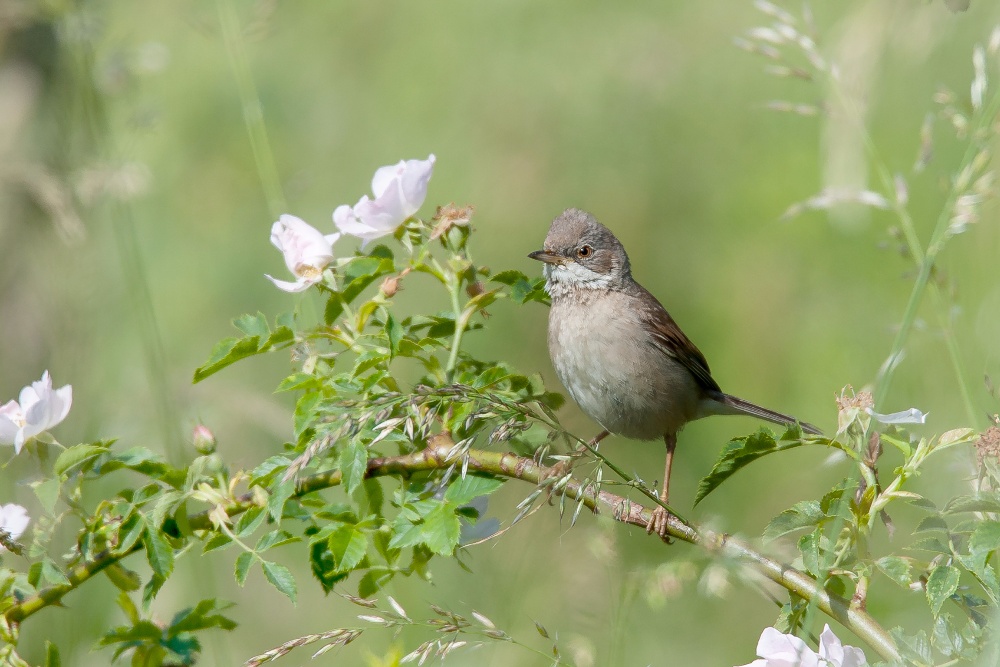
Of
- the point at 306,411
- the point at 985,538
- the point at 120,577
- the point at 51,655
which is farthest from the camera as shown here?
the point at 120,577

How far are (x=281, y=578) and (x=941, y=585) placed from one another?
118 centimetres

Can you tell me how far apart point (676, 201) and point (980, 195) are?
4075 mm

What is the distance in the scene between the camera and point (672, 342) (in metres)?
4.29

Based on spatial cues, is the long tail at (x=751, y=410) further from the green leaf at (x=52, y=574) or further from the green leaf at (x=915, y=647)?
the green leaf at (x=52, y=574)

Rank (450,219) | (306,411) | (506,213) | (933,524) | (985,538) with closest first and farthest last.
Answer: (985,538) → (933,524) → (306,411) → (450,219) → (506,213)

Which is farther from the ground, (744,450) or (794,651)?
(744,450)

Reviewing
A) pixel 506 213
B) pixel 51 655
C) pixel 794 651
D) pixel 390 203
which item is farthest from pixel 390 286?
pixel 506 213

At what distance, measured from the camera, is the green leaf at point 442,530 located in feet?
6.23

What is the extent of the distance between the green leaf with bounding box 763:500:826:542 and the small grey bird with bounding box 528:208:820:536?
2130 millimetres

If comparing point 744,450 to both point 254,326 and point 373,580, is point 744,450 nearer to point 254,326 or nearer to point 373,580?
point 373,580

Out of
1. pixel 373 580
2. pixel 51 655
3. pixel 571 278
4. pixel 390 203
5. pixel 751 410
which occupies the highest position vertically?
pixel 390 203

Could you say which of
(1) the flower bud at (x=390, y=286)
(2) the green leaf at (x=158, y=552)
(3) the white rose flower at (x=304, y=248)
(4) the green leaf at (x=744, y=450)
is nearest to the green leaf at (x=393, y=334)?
(1) the flower bud at (x=390, y=286)

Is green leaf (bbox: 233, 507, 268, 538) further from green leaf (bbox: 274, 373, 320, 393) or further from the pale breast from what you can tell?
the pale breast

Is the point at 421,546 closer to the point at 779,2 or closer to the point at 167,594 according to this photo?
the point at 167,594
